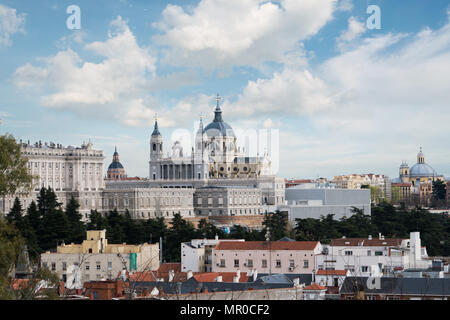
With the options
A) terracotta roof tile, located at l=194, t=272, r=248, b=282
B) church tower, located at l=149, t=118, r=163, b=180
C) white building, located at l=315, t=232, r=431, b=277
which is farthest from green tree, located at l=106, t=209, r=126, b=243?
church tower, located at l=149, t=118, r=163, b=180

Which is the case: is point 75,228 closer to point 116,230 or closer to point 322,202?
point 116,230

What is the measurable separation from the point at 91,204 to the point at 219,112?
4718cm

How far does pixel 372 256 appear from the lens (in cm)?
4562

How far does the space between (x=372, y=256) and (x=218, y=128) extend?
107 m

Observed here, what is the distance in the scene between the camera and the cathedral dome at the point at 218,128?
151 meters

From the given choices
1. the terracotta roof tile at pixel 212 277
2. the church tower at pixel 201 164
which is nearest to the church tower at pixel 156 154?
the church tower at pixel 201 164

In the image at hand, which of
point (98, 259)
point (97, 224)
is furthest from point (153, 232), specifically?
point (98, 259)

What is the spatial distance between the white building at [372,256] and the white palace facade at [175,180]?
55.1 m

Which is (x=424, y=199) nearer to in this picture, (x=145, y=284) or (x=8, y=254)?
(x=145, y=284)

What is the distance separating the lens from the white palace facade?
113500 millimetres

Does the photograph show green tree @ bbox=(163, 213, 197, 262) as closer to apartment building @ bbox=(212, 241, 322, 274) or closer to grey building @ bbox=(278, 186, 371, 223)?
apartment building @ bbox=(212, 241, 322, 274)
